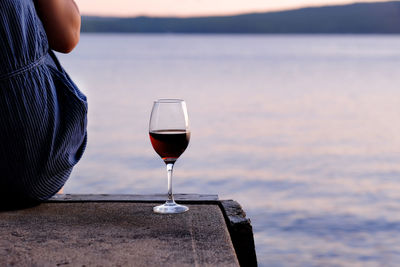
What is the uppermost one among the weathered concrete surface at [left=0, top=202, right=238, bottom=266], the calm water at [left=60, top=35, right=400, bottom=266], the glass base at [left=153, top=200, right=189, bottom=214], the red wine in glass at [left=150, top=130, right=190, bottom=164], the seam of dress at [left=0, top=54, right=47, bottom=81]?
the calm water at [left=60, top=35, right=400, bottom=266]

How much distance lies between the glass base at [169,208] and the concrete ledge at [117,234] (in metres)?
0.02

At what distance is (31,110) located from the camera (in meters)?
2.12

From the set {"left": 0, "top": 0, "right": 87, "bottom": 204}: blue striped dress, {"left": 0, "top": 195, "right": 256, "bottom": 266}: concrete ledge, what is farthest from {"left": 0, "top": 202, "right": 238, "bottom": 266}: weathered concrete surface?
{"left": 0, "top": 0, "right": 87, "bottom": 204}: blue striped dress

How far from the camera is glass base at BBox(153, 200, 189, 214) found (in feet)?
7.19

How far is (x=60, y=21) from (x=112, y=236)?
81 centimetres

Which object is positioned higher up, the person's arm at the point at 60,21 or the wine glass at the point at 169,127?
the person's arm at the point at 60,21

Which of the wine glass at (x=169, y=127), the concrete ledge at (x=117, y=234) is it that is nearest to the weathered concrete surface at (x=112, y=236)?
the concrete ledge at (x=117, y=234)

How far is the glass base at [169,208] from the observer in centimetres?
219

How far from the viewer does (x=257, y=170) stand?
984 centimetres

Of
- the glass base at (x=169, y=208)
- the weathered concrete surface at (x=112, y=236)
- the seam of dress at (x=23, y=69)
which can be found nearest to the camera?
the weathered concrete surface at (x=112, y=236)

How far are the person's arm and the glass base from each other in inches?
24.9

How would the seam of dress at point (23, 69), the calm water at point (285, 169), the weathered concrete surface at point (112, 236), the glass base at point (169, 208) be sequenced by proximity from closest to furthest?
the weathered concrete surface at point (112, 236)
the seam of dress at point (23, 69)
the glass base at point (169, 208)
the calm water at point (285, 169)

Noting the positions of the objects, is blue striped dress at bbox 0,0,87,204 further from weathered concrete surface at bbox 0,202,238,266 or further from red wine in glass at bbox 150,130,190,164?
red wine in glass at bbox 150,130,190,164

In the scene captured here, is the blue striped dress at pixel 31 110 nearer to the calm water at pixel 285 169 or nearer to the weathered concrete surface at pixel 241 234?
the weathered concrete surface at pixel 241 234
